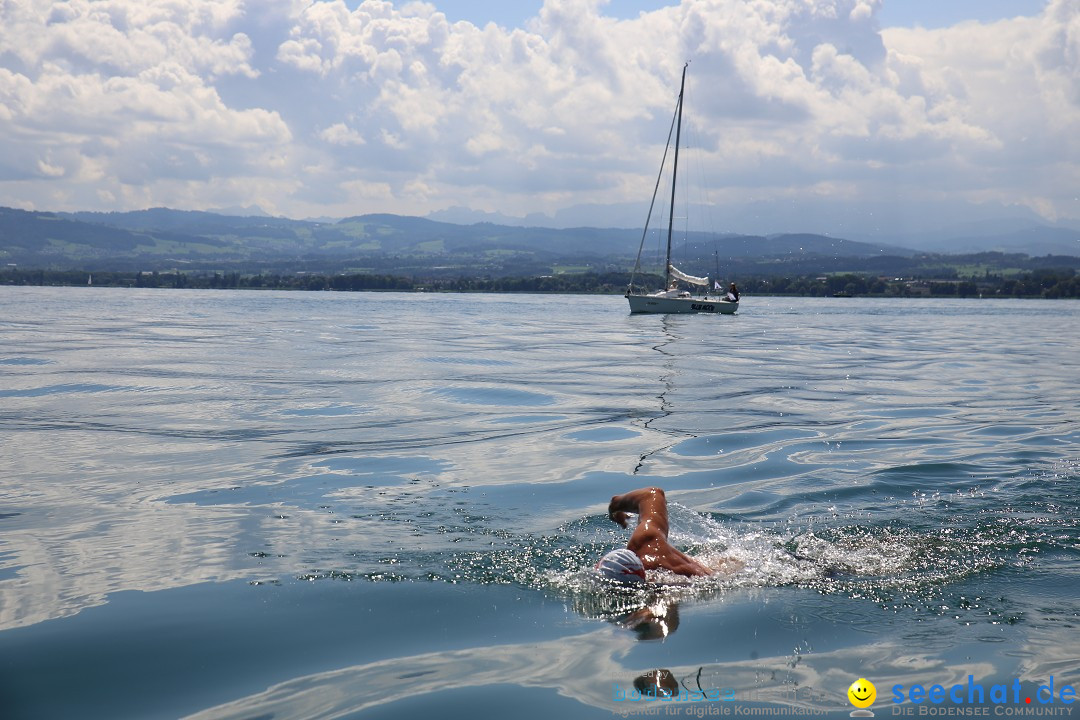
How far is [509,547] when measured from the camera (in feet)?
33.3

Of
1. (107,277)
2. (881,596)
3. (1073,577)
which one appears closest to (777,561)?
(881,596)

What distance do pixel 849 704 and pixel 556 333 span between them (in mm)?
45594

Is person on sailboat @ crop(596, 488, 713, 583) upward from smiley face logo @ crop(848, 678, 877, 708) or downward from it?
upward

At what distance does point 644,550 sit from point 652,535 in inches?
6.4

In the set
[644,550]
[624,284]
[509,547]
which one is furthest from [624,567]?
[624,284]

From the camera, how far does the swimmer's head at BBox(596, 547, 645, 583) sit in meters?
8.68

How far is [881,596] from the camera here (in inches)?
338

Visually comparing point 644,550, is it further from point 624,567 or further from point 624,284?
point 624,284

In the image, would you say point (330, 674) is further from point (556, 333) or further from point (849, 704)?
point (556, 333)

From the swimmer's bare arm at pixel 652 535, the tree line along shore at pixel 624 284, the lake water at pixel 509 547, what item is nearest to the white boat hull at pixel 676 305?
the lake water at pixel 509 547

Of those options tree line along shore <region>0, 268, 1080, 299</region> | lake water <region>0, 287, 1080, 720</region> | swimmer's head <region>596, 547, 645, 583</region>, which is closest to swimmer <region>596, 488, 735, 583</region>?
swimmer's head <region>596, 547, 645, 583</region>

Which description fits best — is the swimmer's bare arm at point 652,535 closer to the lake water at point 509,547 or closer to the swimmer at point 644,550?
the swimmer at point 644,550

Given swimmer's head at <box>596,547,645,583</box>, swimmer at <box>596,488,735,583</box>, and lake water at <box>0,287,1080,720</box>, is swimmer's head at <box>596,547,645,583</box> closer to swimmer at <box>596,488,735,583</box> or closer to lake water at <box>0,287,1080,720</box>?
swimmer at <box>596,488,735,583</box>

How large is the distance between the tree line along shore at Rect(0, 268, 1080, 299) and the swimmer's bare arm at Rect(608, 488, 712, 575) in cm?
12277
